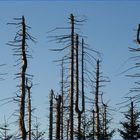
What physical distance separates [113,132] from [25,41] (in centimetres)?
4094

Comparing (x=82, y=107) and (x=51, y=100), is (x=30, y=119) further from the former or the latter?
(x=82, y=107)

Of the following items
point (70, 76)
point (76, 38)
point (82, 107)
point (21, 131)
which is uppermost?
point (76, 38)

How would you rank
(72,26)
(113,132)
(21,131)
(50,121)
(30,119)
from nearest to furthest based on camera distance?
(21,131) → (72,26) → (30,119) → (50,121) → (113,132)

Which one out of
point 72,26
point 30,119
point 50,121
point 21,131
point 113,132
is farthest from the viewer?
point 113,132

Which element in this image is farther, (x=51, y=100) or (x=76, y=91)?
(x=51, y=100)

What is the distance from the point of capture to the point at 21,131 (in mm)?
25953

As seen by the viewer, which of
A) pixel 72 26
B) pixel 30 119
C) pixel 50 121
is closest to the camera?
pixel 72 26

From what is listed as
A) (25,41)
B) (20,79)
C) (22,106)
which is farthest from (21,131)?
(25,41)

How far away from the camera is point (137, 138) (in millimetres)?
53406

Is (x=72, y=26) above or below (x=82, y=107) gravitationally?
above

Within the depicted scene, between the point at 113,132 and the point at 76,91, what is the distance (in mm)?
34810

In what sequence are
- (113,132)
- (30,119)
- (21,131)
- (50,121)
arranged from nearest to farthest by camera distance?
(21,131)
(30,119)
(50,121)
(113,132)

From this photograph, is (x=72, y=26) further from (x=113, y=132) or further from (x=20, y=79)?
(x=113, y=132)

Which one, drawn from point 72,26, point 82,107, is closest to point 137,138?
point 82,107
